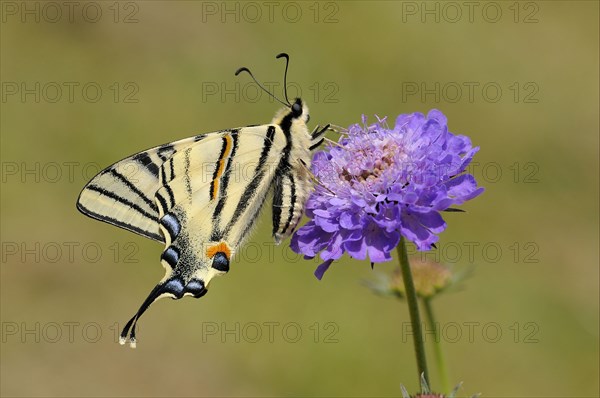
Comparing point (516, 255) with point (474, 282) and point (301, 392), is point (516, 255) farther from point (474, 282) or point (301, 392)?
point (301, 392)

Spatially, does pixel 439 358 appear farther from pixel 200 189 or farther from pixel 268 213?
pixel 268 213

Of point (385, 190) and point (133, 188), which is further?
point (133, 188)

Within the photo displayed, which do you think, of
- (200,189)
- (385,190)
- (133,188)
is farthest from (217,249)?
(385,190)

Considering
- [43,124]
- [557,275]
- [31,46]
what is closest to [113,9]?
[31,46]

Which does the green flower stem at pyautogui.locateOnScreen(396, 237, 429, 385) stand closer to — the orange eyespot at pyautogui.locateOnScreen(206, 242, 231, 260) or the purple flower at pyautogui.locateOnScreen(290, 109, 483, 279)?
the purple flower at pyautogui.locateOnScreen(290, 109, 483, 279)

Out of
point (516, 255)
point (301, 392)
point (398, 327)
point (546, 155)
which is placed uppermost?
point (546, 155)

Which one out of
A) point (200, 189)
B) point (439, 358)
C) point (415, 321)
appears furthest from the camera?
point (200, 189)
